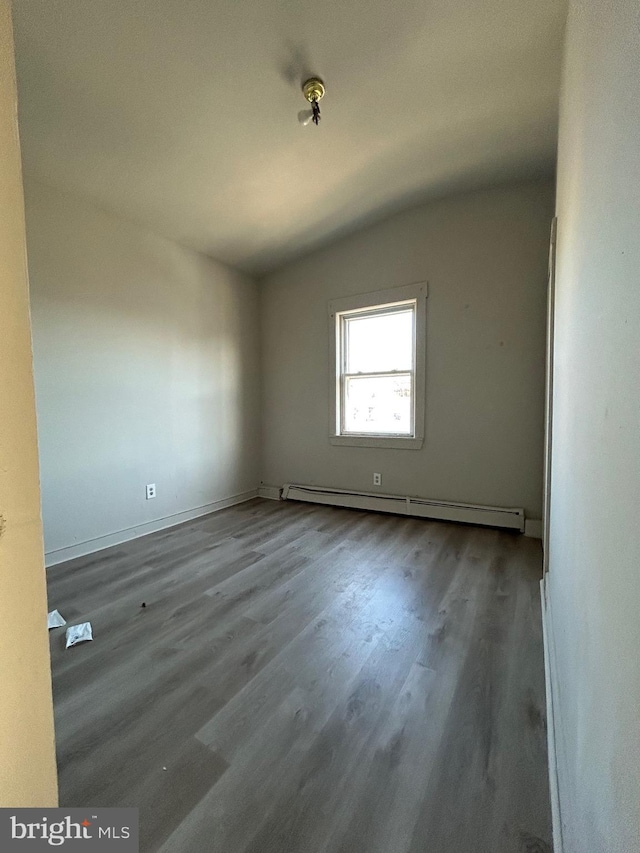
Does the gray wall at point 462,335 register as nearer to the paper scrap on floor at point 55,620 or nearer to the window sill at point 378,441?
the window sill at point 378,441

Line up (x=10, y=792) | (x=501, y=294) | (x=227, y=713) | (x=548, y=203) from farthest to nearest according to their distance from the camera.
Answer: (x=501, y=294) → (x=548, y=203) → (x=227, y=713) → (x=10, y=792)

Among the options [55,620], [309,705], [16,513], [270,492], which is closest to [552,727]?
[309,705]

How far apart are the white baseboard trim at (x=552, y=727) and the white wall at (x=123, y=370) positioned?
2.84 metres

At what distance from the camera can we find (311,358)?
3.79m

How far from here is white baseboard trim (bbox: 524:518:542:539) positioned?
274 centimetres

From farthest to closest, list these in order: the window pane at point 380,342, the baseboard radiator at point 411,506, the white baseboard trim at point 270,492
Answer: the white baseboard trim at point 270,492 < the window pane at point 380,342 < the baseboard radiator at point 411,506

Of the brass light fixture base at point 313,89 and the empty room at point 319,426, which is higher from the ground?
the brass light fixture base at point 313,89

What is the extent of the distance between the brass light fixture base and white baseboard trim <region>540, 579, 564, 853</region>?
2806 mm

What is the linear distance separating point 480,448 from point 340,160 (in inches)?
98.5

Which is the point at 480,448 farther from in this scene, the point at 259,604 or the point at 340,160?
the point at 340,160

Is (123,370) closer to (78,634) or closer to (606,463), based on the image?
(78,634)

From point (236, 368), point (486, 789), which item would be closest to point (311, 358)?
point (236, 368)

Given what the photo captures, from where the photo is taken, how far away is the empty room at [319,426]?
56 centimetres

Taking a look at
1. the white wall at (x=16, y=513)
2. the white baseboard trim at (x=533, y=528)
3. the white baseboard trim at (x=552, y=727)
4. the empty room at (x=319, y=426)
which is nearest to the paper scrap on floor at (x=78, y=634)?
the empty room at (x=319, y=426)
